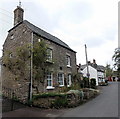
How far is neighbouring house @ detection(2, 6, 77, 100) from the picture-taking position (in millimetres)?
12320

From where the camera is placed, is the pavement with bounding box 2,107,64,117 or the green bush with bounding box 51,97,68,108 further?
the green bush with bounding box 51,97,68,108

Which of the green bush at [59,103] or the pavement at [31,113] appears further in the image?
the green bush at [59,103]

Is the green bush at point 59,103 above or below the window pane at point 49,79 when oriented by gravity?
below

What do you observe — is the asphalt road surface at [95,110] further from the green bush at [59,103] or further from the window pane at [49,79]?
the window pane at [49,79]

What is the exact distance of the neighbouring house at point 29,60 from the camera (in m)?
12.3

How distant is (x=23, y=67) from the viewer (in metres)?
11.7

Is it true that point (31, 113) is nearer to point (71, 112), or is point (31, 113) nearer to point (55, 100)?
point (55, 100)

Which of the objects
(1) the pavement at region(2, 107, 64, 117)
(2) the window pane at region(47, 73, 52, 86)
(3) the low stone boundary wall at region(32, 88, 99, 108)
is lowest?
(1) the pavement at region(2, 107, 64, 117)

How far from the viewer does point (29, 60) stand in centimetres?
1178

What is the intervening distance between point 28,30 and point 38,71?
14.5ft

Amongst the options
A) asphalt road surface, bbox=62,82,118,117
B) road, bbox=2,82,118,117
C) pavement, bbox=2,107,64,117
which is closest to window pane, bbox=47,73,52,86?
road, bbox=2,82,118,117

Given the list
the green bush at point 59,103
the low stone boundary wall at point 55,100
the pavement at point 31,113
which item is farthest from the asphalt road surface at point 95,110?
the green bush at point 59,103

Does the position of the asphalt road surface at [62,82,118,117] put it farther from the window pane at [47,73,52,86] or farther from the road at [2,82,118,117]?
the window pane at [47,73,52,86]

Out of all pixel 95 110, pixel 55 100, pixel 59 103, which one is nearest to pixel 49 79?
pixel 55 100
